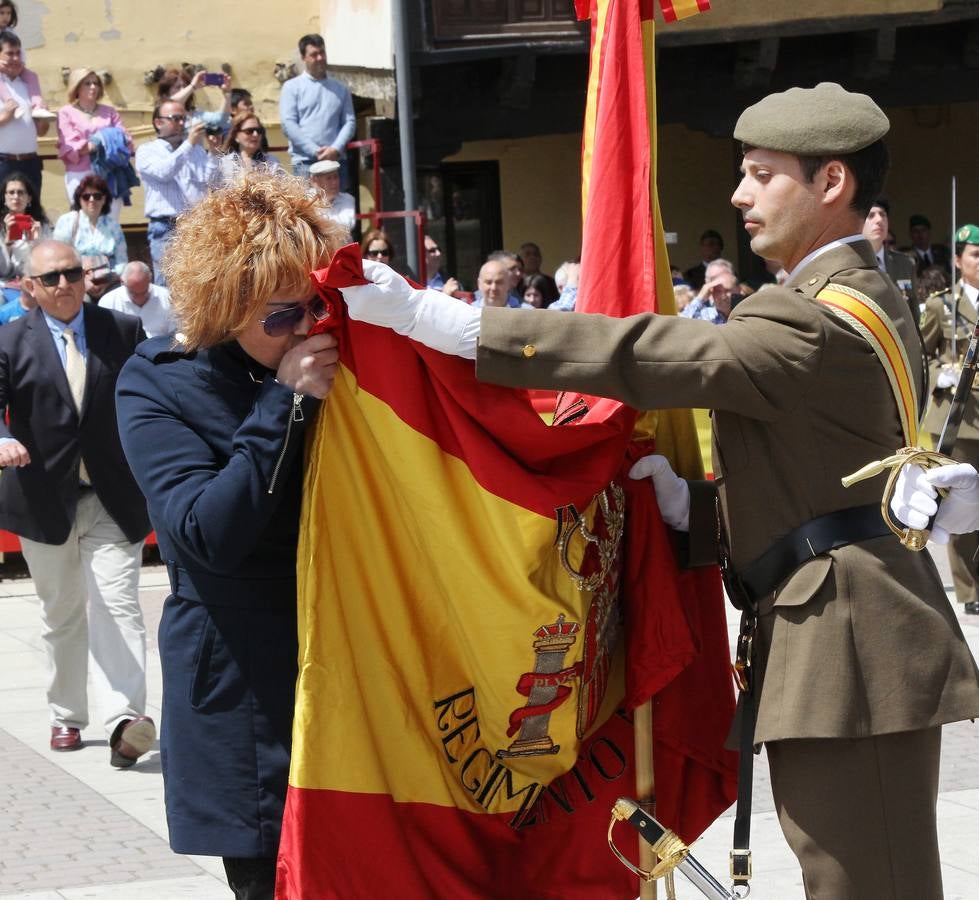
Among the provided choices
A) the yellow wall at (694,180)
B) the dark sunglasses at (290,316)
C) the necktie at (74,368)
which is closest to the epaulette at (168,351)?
the dark sunglasses at (290,316)

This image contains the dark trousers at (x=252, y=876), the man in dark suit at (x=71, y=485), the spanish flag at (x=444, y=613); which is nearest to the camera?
the spanish flag at (x=444, y=613)

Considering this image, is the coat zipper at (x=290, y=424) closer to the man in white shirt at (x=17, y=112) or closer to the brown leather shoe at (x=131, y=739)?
the brown leather shoe at (x=131, y=739)

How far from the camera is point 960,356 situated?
30.3 ft

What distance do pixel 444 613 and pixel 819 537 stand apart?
0.77 metres

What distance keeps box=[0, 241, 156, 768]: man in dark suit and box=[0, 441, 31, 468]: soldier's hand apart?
0.87ft

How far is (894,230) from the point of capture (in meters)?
19.9

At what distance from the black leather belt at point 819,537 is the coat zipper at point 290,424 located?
37.0 inches

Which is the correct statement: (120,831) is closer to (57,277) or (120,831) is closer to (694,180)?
(57,277)

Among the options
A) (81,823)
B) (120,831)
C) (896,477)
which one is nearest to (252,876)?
(896,477)

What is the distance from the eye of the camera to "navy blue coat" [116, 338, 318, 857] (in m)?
3.19

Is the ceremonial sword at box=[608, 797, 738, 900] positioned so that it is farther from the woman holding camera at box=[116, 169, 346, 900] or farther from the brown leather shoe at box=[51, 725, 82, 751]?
the brown leather shoe at box=[51, 725, 82, 751]

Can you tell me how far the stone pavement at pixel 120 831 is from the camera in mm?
4945

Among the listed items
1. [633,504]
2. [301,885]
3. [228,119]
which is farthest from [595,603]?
[228,119]

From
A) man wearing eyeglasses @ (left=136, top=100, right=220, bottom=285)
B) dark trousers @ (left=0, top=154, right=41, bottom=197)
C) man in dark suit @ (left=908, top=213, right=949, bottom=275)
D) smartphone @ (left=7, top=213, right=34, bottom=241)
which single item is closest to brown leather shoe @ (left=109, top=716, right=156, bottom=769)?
man wearing eyeglasses @ (left=136, top=100, right=220, bottom=285)
